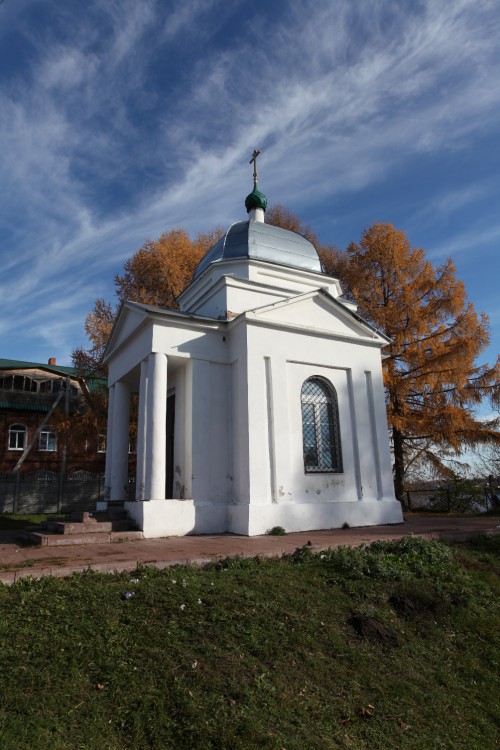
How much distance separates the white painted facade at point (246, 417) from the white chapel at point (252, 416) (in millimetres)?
27

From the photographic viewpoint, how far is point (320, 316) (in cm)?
1261

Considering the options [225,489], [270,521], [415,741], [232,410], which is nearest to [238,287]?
[232,410]

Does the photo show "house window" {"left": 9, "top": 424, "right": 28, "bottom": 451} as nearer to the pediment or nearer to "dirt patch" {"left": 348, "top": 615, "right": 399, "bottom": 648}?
the pediment

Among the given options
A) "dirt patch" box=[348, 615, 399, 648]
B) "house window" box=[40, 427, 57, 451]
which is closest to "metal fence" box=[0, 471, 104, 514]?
"house window" box=[40, 427, 57, 451]

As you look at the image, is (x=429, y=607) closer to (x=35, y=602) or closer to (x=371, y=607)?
(x=371, y=607)

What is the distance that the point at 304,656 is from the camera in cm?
442

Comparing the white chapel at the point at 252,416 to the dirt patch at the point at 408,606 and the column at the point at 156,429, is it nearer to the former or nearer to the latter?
the column at the point at 156,429

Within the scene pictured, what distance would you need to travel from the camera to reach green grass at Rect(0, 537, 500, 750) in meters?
3.33

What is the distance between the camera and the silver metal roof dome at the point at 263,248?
47.7 feet

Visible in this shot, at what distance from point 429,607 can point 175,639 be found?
3201 mm

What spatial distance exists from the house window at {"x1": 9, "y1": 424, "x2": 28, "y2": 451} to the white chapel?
62.7ft

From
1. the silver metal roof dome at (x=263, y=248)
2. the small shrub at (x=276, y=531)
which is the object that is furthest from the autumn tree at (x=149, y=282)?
the small shrub at (x=276, y=531)

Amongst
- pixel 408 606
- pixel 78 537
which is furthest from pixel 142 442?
pixel 408 606

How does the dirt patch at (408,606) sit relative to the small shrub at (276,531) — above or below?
below
